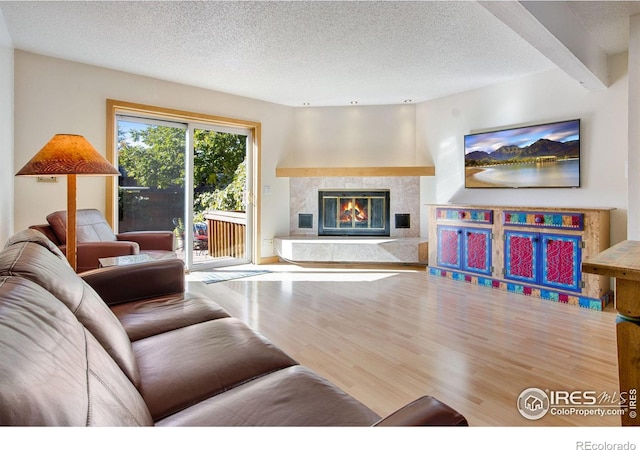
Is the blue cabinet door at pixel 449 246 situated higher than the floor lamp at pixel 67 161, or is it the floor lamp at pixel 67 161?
the floor lamp at pixel 67 161

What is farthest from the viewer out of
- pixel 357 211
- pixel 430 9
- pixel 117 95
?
pixel 357 211

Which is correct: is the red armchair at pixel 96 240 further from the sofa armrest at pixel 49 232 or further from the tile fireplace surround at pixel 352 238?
the tile fireplace surround at pixel 352 238

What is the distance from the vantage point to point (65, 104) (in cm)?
376

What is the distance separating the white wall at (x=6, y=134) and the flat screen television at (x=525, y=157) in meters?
4.87

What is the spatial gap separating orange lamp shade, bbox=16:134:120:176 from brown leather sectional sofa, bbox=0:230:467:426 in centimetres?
36

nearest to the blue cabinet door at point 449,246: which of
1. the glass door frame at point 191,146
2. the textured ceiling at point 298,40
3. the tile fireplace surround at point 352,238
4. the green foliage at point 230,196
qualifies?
the tile fireplace surround at point 352,238

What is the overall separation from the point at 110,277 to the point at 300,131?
4310mm

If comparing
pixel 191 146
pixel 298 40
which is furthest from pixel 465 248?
pixel 191 146

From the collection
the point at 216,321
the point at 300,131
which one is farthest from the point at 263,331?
the point at 300,131

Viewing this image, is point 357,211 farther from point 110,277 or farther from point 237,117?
point 110,277

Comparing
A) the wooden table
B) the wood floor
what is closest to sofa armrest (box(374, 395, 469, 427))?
the wooden table

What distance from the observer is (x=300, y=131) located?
5.75 meters

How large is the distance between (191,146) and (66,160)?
2.99 metres

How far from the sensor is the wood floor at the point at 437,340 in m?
1.86
